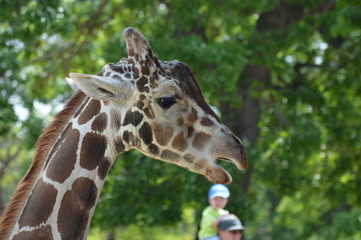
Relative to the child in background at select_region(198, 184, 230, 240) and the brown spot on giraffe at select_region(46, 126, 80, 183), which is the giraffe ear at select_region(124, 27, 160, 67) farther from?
the child in background at select_region(198, 184, 230, 240)

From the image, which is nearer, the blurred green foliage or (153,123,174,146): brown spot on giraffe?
(153,123,174,146): brown spot on giraffe

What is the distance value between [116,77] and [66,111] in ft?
1.22

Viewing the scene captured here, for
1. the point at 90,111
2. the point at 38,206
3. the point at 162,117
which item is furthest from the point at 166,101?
the point at 38,206

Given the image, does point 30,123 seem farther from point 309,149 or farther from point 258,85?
point 309,149

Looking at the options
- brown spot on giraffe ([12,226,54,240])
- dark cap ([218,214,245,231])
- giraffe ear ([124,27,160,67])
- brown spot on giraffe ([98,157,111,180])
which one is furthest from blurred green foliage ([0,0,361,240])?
brown spot on giraffe ([12,226,54,240])

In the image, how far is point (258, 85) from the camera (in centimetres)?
1730

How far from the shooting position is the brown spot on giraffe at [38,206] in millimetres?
4504

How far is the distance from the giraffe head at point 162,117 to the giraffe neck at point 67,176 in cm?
10

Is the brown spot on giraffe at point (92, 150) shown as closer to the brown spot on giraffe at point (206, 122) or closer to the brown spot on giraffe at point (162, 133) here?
the brown spot on giraffe at point (162, 133)

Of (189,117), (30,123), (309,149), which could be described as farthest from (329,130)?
(189,117)

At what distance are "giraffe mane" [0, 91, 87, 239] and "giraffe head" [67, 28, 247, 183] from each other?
0.83ft

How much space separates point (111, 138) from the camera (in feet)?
15.7

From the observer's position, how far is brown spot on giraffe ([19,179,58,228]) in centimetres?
450

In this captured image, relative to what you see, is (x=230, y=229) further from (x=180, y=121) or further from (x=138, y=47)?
(x=138, y=47)
